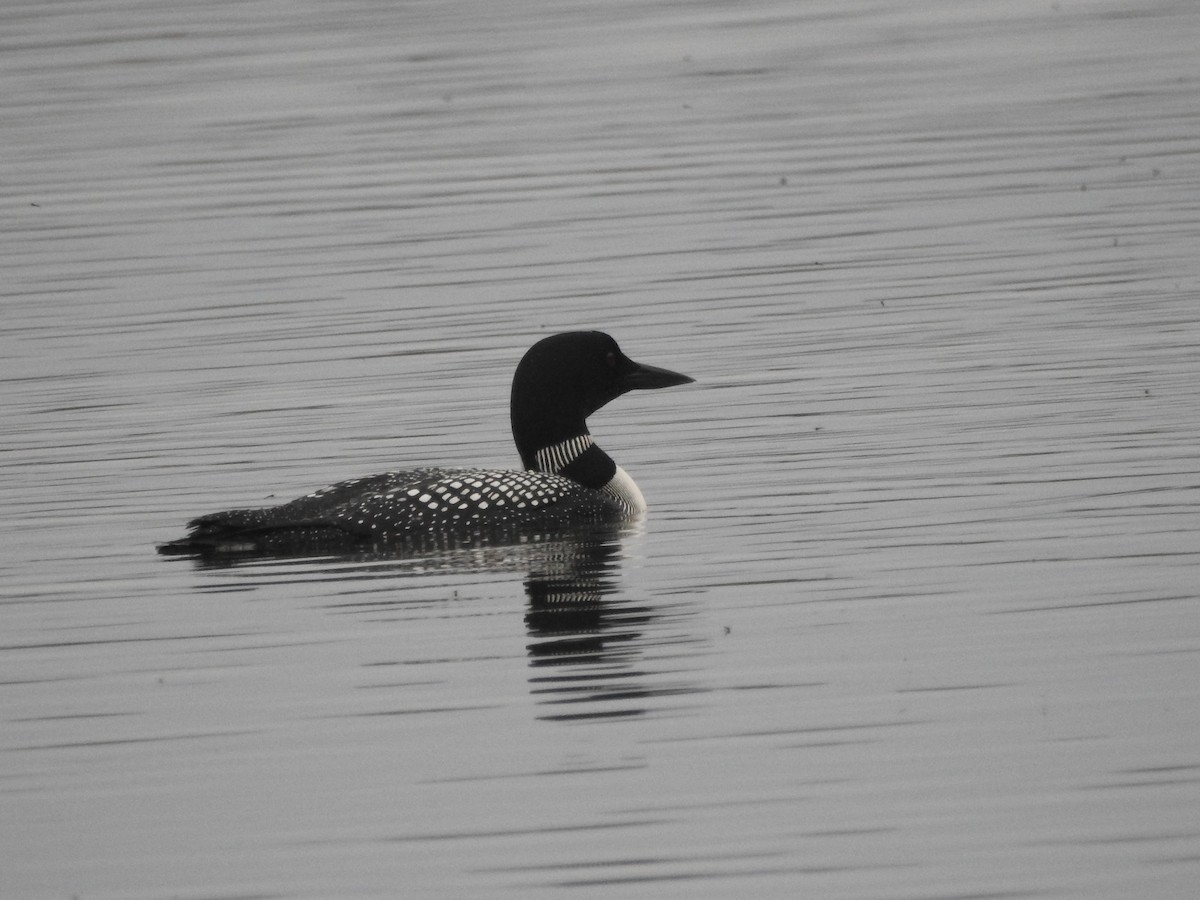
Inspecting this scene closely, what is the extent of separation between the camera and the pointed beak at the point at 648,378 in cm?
944

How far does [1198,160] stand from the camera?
653 inches

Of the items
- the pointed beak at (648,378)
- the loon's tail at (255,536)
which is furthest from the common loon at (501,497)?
the pointed beak at (648,378)

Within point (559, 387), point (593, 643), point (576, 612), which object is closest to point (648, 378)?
point (559, 387)

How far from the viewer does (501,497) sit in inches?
332

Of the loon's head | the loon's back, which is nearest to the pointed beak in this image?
the loon's head

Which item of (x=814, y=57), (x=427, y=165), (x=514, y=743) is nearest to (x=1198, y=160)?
(x=427, y=165)

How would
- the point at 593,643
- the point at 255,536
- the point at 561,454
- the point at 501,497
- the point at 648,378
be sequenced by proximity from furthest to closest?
the point at 648,378 < the point at 561,454 < the point at 501,497 < the point at 255,536 < the point at 593,643

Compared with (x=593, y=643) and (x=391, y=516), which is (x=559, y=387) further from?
(x=593, y=643)

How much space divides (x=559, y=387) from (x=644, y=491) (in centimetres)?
53

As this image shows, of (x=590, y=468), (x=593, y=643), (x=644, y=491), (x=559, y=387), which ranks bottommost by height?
(x=593, y=643)

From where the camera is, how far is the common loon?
8211mm

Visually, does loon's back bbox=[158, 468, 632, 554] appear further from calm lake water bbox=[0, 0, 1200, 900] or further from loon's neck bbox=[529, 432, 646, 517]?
loon's neck bbox=[529, 432, 646, 517]

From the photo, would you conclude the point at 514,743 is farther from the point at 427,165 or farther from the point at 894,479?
the point at 427,165

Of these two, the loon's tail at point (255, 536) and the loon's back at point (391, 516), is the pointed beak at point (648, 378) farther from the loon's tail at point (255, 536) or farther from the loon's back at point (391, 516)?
the loon's tail at point (255, 536)
